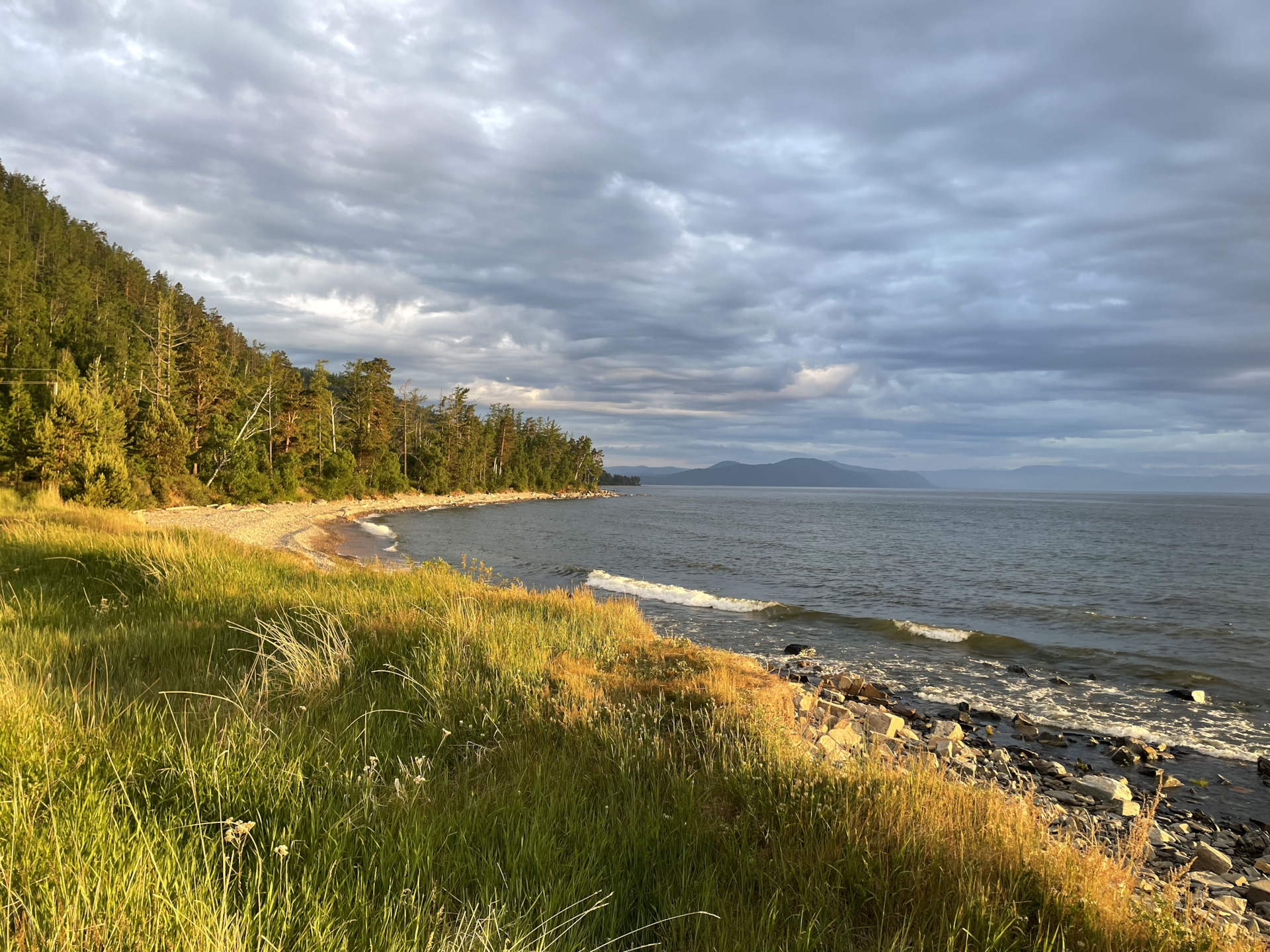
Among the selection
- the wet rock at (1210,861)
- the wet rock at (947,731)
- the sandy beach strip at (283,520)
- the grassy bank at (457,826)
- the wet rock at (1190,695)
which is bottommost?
the sandy beach strip at (283,520)

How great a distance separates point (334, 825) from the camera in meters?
3.05

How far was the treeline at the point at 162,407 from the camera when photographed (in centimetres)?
3262

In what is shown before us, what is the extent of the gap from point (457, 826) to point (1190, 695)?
1788 cm

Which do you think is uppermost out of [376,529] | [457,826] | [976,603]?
[457,826]

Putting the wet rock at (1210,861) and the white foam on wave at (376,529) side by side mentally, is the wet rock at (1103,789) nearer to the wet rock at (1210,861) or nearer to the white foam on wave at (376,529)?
the wet rock at (1210,861)

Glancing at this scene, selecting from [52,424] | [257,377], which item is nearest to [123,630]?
[52,424]

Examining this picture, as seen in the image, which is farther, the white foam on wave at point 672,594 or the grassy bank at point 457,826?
the white foam on wave at point 672,594

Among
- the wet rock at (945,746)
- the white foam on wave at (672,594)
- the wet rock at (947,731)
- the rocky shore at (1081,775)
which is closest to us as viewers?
the rocky shore at (1081,775)

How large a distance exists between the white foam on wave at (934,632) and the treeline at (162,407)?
117 ft

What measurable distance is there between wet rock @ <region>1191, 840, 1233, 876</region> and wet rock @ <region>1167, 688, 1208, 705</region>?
829 centimetres

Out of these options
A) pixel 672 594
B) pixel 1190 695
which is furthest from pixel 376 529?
pixel 1190 695

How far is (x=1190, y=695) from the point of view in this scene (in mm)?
14484

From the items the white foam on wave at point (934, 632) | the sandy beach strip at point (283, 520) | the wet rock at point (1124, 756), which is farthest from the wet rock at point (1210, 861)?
the sandy beach strip at point (283, 520)

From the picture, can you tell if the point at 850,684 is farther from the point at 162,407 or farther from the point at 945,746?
the point at 162,407
